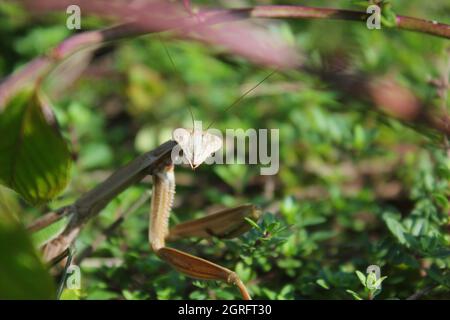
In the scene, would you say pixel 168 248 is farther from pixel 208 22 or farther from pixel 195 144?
pixel 208 22

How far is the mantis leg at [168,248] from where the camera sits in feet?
5.00

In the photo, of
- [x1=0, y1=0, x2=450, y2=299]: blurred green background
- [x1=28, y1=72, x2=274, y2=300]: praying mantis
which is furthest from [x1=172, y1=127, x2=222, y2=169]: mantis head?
[x1=0, y1=0, x2=450, y2=299]: blurred green background

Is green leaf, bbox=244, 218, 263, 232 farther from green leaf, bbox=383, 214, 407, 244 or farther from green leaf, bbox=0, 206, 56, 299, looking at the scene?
green leaf, bbox=0, 206, 56, 299

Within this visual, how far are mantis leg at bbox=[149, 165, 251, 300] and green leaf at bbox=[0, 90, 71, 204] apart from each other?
0.37 m

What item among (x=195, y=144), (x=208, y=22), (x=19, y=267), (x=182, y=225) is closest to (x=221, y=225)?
(x=182, y=225)

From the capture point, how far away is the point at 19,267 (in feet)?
2.99

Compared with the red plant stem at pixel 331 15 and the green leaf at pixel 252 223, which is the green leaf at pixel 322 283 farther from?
the red plant stem at pixel 331 15

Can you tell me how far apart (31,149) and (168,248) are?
0.55 m

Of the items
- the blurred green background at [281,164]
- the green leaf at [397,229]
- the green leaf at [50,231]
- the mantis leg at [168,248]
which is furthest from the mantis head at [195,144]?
the green leaf at [397,229]

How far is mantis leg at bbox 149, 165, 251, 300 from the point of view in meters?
1.53
